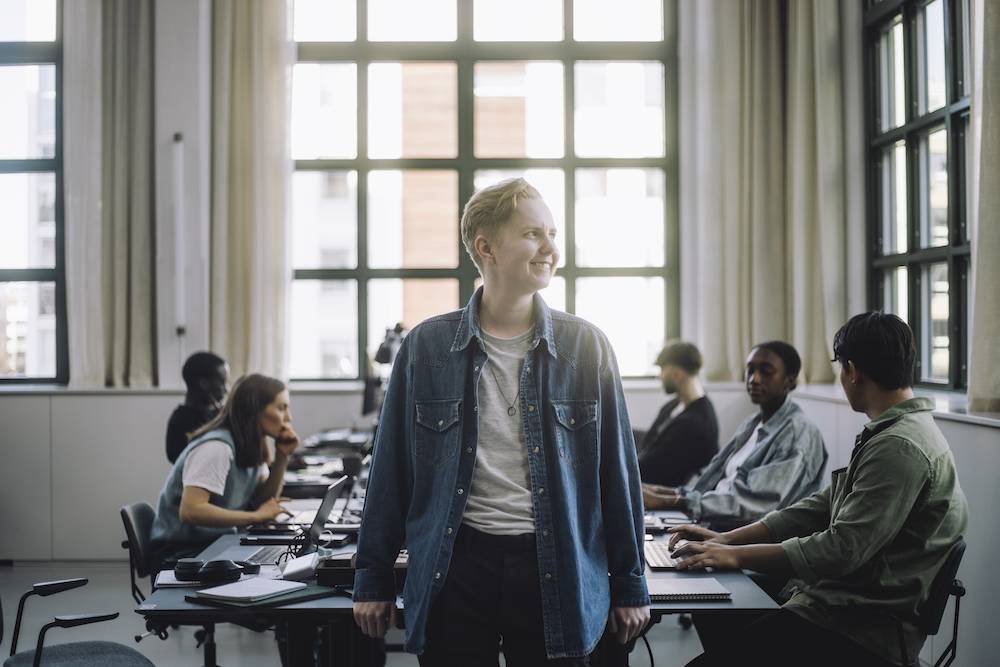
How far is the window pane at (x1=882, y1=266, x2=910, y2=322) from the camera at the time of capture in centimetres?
455

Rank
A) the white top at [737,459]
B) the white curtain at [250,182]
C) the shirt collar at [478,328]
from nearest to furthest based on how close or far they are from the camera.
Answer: the shirt collar at [478,328] → the white top at [737,459] → the white curtain at [250,182]

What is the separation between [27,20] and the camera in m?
5.79

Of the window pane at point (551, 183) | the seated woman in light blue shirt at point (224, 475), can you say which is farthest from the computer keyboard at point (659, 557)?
the window pane at point (551, 183)

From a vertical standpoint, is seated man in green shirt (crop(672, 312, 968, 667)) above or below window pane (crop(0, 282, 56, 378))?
below

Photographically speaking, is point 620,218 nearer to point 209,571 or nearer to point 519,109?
point 519,109

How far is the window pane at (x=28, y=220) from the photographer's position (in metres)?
5.81

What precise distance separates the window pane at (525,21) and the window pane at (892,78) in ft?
6.60

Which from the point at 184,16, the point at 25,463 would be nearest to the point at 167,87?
the point at 184,16

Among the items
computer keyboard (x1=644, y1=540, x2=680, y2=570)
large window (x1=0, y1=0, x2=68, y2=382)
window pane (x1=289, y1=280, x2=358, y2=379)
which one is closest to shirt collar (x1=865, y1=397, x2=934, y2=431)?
computer keyboard (x1=644, y1=540, x2=680, y2=570)

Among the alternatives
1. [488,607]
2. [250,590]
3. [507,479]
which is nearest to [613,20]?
[250,590]

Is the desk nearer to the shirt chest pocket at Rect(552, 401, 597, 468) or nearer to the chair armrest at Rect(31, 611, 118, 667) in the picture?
the chair armrest at Rect(31, 611, 118, 667)

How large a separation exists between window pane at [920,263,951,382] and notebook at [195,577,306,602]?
3.12 meters

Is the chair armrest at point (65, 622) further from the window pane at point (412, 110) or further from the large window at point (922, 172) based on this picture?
the window pane at point (412, 110)

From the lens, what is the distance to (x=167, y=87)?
17.9ft
